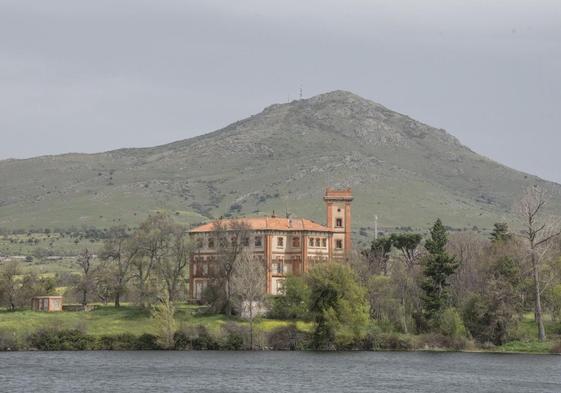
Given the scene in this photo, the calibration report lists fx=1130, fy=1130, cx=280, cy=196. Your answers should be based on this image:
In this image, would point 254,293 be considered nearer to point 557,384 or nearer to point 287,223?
point 287,223

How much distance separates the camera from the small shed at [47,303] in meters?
135

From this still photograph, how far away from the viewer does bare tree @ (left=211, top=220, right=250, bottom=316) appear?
132375 millimetres

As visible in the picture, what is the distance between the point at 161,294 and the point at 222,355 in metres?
22.7

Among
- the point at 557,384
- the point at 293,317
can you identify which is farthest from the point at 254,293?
the point at 557,384

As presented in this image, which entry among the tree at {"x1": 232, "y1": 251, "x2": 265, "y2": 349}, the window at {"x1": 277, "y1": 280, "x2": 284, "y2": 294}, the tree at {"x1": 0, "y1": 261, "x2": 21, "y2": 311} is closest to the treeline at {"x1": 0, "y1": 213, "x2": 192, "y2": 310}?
the tree at {"x1": 0, "y1": 261, "x2": 21, "y2": 311}

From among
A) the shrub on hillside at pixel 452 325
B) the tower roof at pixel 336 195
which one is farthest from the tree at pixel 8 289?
the shrub on hillside at pixel 452 325

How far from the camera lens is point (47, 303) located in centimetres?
13525

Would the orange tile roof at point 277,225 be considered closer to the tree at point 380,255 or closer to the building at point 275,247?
the building at point 275,247

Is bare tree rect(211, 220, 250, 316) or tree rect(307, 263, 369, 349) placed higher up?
bare tree rect(211, 220, 250, 316)

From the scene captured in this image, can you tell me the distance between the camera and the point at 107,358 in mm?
105562

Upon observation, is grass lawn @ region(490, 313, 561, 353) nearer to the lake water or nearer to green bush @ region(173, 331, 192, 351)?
the lake water

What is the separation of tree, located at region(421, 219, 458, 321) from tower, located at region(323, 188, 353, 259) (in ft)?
92.8

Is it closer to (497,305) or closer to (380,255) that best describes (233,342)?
(497,305)

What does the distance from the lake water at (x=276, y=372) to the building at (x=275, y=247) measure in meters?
36.0
